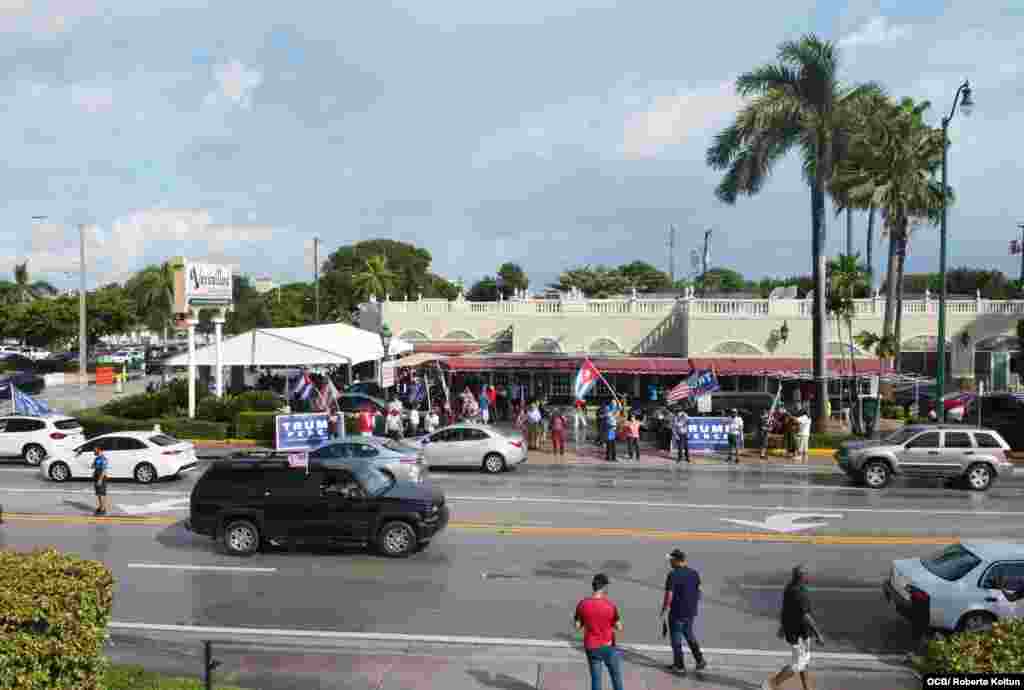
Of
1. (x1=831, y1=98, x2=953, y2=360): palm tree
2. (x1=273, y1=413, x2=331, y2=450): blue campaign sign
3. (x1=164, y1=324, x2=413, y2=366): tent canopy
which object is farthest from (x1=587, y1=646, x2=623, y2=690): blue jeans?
(x1=831, y1=98, x2=953, y2=360): palm tree

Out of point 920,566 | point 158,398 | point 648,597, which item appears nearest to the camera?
point 920,566

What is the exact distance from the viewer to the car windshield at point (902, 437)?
22.7 m

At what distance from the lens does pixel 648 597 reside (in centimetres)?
1291

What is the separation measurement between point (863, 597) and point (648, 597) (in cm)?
338

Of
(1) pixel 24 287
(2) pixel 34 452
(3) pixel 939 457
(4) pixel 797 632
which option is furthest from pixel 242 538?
(1) pixel 24 287

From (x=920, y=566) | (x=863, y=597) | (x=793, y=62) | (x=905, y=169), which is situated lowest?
(x=863, y=597)

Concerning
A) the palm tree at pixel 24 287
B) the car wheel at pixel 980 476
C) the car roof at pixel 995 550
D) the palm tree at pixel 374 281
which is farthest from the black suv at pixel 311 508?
the palm tree at pixel 24 287

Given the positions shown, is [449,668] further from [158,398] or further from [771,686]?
[158,398]

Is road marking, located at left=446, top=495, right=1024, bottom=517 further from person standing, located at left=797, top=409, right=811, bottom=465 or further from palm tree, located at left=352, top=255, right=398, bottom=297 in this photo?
palm tree, located at left=352, top=255, right=398, bottom=297

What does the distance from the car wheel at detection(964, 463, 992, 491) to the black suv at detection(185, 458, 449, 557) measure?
15.0m

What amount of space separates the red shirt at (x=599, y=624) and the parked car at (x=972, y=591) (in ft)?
15.2

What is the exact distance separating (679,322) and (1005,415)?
17134 mm

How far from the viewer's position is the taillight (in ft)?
35.2

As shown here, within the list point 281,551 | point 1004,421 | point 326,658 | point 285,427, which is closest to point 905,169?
point 1004,421
